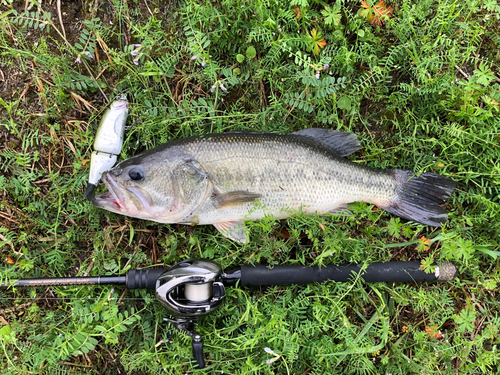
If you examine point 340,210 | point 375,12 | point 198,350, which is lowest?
point 198,350

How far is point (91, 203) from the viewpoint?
3193 millimetres

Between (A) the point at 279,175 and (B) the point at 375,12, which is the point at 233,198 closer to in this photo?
(A) the point at 279,175

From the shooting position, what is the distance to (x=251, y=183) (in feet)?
9.71

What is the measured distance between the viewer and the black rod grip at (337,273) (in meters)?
2.97

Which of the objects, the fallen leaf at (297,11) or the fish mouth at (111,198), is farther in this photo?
the fallen leaf at (297,11)

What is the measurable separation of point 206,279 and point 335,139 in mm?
1838

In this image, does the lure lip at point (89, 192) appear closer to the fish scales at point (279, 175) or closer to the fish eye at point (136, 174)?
the fish eye at point (136, 174)

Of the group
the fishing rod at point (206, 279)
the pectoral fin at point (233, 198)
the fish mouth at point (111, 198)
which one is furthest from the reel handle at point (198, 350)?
the fish mouth at point (111, 198)

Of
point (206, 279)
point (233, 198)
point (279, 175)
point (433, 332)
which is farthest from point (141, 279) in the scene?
point (433, 332)

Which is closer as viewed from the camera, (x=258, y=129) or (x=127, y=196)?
(x=127, y=196)

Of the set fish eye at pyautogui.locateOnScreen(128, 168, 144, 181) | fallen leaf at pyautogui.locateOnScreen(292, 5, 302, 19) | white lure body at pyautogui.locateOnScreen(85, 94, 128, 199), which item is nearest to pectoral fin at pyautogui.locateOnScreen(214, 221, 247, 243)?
fish eye at pyautogui.locateOnScreen(128, 168, 144, 181)

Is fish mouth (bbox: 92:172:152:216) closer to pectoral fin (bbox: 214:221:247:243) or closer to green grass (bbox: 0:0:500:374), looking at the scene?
green grass (bbox: 0:0:500:374)

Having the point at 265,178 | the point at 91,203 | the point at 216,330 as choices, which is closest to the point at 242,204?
the point at 265,178

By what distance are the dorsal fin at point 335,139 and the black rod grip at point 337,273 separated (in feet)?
3.76
